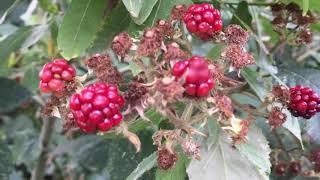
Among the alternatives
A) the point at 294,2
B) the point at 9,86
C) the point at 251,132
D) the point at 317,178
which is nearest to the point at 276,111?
the point at 251,132

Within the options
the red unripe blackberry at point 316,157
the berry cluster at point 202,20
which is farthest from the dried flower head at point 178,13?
the red unripe blackberry at point 316,157

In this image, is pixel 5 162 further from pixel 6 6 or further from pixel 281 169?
pixel 281 169

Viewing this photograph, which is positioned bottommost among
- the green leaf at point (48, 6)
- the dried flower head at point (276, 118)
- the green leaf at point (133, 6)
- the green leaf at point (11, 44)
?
the green leaf at point (48, 6)

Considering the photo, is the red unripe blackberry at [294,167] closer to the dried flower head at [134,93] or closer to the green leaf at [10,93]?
the dried flower head at [134,93]

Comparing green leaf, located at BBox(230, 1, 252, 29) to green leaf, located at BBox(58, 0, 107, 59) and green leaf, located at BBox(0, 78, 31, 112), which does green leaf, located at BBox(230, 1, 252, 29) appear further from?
green leaf, located at BBox(0, 78, 31, 112)

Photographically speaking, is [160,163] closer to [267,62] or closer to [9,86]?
[267,62]

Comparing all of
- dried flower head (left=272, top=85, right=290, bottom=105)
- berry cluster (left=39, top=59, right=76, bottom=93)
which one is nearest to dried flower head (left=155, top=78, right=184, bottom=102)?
berry cluster (left=39, top=59, right=76, bottom=93)
